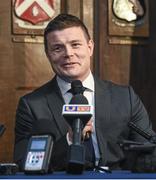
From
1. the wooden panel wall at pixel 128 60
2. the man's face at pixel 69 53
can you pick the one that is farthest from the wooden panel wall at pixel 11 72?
the man's face at pixel 69 53

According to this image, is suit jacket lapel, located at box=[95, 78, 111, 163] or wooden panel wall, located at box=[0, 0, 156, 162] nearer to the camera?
suit jacket lapel, located at box=[95, 78, 111, 163]

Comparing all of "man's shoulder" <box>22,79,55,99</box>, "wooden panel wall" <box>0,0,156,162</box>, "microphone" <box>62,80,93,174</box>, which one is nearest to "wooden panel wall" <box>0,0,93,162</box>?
"wooden panel wall" <box>0,0,156,162</box>

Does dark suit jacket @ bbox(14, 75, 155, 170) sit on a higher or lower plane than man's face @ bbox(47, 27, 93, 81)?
lower

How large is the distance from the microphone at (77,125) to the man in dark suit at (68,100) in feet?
2.01

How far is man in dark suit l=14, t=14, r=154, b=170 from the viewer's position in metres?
3.00

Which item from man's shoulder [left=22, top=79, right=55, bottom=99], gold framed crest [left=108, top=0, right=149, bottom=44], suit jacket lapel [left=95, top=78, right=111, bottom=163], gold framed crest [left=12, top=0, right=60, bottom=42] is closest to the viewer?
suit jacket lapel [left=95, top=78, right=111, bottom=163]

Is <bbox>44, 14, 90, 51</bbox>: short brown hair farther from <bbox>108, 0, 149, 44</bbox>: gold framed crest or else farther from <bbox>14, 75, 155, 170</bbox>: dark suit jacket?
<bbox>108, 0, 149, 44</bbox>: gold framed crest

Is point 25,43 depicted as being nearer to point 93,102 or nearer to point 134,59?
point 134,59

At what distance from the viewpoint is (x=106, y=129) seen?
305 cm

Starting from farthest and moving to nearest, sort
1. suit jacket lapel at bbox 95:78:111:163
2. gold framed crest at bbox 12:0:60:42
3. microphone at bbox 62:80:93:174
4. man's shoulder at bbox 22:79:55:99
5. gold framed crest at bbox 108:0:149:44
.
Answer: gold framed crest at bbox 108:0:149:44 → gold framed crest at bbox 12:0:60:42 → man's shoulder at bbox 22:79:55:99 → suit jacket lapel at bbox 95:78:111:163 → microphone at bbox 62:80:93:174

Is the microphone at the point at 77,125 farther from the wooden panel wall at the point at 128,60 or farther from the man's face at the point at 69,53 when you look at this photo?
the wooden panel wall at the point at 128,60

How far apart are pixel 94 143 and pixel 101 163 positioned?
9 centimetres

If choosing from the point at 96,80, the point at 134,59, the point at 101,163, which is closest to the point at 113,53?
the point at 134,59

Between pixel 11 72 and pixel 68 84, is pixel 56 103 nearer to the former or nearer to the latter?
pixel 68 84
